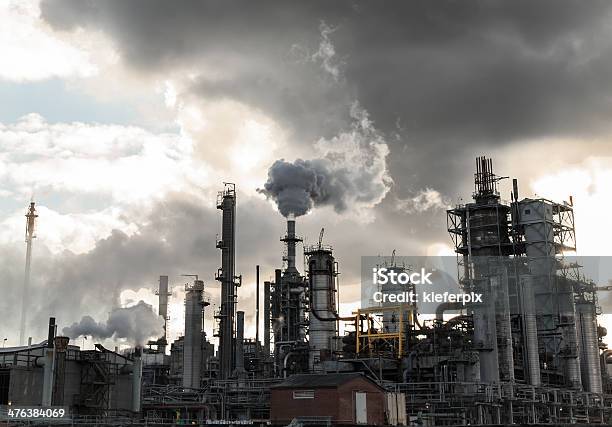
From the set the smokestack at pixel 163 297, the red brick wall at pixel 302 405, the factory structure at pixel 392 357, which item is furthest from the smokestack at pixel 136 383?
the smokestack at pixel 163 297

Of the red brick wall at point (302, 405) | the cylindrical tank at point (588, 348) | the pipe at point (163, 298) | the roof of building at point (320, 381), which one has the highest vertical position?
Result: the pipe at point (163, 298)

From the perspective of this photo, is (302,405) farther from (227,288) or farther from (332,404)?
(227,288)

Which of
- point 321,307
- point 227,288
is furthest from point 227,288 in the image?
point 321,307

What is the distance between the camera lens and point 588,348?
6862 centimetres

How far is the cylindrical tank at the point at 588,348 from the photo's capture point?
222 feet

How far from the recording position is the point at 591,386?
67.2 metres

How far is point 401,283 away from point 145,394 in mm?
25688

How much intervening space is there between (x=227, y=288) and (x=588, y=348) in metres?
35.1

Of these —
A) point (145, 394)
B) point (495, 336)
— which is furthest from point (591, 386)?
point (145, 394)

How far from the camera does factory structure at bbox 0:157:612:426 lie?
51.3 meters

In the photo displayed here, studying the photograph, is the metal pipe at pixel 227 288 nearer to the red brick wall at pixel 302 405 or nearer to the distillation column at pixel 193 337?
the distillation column at pixel 193 337

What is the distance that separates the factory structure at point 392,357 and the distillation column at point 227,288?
0.41ft

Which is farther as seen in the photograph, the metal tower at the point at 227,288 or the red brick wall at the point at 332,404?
the metal tower at the point at 227,288

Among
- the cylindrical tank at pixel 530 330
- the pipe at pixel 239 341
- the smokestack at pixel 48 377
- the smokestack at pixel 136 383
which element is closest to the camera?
the smokestack at pixel 48 377
